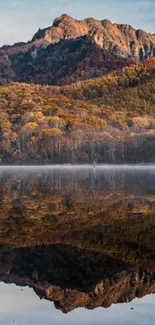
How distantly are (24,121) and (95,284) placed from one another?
154442mm

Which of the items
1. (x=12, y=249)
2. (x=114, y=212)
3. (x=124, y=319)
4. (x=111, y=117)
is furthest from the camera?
(x=111, y=117)

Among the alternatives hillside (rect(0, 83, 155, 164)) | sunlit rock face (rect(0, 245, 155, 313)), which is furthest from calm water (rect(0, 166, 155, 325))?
hillside (rect(0, 83, 155, 164))

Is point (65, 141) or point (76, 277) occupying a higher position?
point (65, 141)

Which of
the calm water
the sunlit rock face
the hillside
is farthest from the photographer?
the hillside

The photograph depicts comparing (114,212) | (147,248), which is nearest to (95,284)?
(147,248)

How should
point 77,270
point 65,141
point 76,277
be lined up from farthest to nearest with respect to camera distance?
point 65,141, point 77,270, point 76,277

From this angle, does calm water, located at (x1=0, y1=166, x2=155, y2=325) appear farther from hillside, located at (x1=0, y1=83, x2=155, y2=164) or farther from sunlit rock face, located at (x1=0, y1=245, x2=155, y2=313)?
hillside, located at (x1=0, y1=83, x2=155, y2=164)

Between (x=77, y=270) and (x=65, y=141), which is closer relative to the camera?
(x=77, y=270)

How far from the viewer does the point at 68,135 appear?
6452 inches

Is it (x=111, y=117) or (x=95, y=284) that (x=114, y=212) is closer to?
(x=95, y=284)

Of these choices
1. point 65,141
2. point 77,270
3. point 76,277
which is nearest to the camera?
point 76,277

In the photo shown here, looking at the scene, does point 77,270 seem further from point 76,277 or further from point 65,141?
point 65,141

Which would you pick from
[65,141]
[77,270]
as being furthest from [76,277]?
[65,141]

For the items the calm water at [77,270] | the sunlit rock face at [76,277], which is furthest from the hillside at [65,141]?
the sunlit rock face at [76,277]
